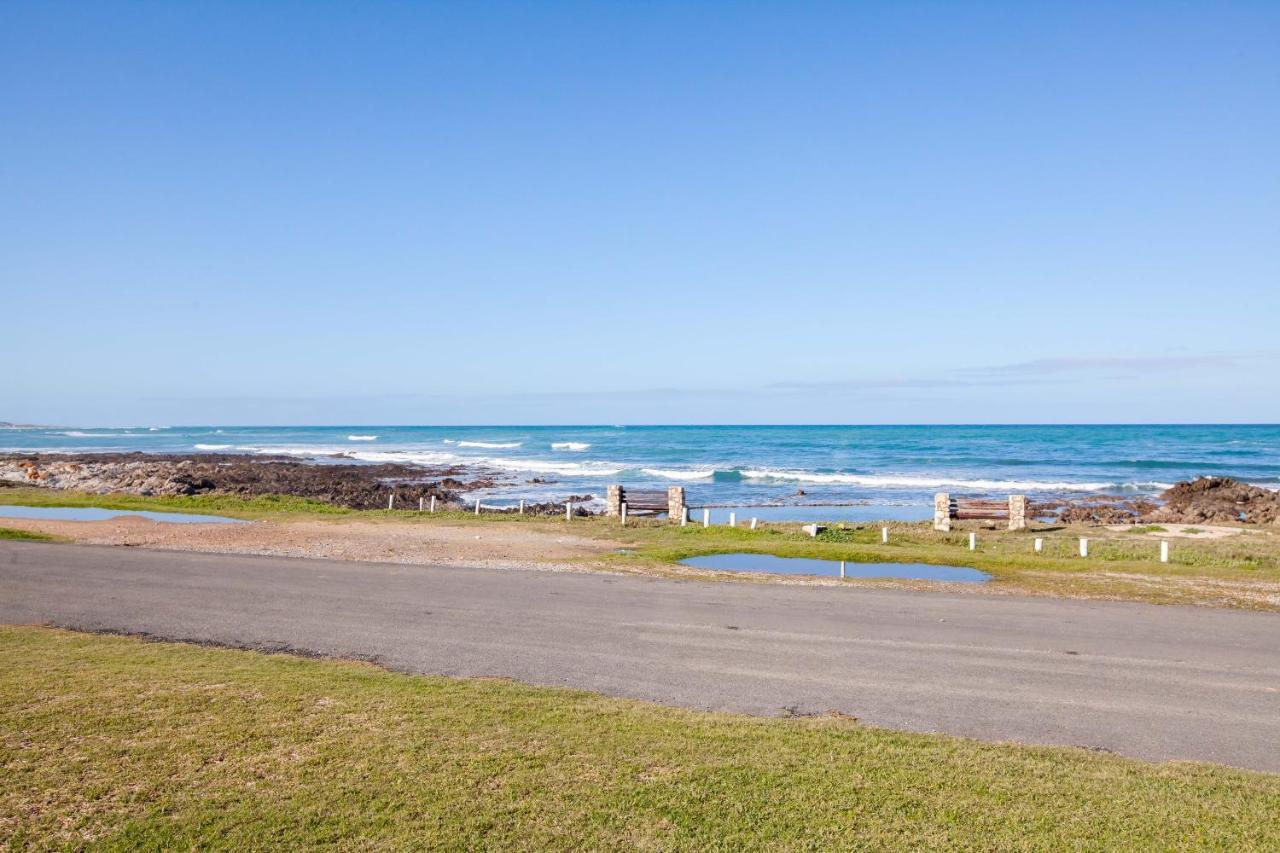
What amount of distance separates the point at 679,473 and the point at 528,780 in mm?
66027

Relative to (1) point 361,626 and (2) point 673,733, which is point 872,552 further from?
(2) point 673,733

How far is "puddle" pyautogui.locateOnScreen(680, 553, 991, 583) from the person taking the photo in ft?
70.9

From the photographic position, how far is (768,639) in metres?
13.8

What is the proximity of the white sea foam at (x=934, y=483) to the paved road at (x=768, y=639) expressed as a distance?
4365 cm

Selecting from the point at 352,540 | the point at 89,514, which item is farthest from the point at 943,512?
the point at 89,514

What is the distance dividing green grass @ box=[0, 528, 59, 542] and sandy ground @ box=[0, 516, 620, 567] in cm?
44

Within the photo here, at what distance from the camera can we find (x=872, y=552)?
81.3ft

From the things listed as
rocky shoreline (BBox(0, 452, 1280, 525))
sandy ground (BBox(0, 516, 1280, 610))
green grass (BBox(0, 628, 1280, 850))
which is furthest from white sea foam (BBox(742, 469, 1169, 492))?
green grass (BBox(0, 628, 1280, 850))

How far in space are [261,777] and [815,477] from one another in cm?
6177

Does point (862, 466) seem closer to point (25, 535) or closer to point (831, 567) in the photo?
point (831, 567)

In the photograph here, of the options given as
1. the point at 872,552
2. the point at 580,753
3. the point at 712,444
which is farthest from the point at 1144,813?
the point at 712,444

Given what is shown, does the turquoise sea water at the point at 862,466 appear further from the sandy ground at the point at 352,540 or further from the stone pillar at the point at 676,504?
the sandy ground at the point at 352,540

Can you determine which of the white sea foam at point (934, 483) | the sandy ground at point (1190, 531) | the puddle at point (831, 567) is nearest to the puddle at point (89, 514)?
the puddle at point (831, 567)

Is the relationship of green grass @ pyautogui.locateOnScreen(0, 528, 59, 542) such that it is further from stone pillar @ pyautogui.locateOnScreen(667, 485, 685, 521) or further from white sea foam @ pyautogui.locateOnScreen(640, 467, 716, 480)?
white sea foam @ pyautogui.locateOnScreen(640, 467, 716, 480)
